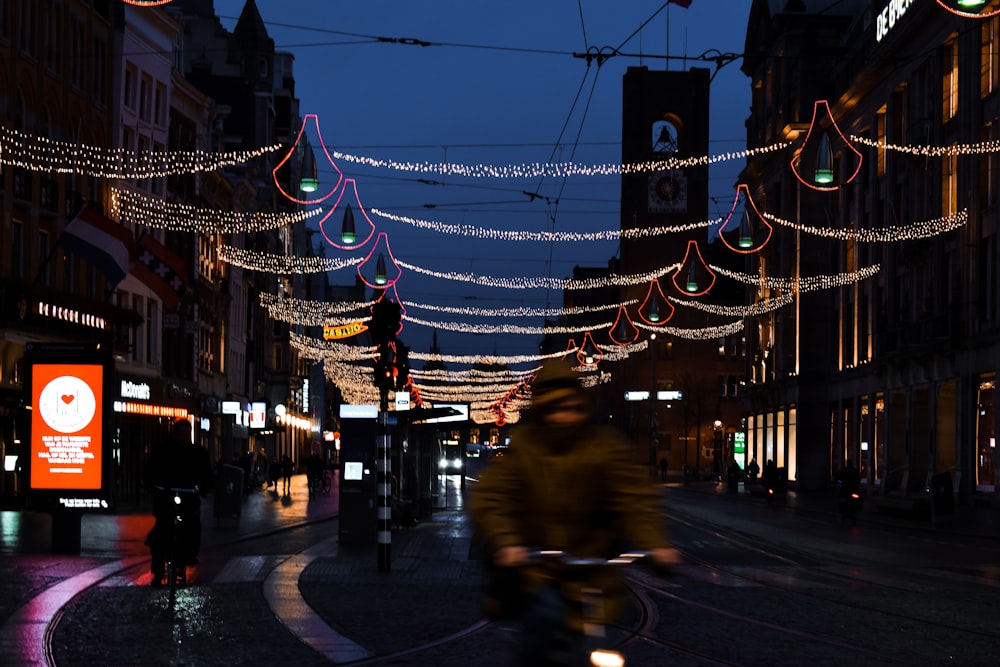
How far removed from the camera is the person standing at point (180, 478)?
16438 millimetres

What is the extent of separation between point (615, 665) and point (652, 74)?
11134cm

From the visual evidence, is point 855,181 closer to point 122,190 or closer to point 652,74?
point 122,190

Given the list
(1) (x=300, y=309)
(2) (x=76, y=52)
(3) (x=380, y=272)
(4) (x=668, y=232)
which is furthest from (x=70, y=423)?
(4) (x=668, y=232)

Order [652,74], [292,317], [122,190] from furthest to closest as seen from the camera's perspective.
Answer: [652,74], [292,317], [122,190]

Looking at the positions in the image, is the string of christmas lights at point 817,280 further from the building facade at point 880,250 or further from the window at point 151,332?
the window at point 151,332

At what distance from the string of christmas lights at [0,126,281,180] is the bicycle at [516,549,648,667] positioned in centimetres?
3039

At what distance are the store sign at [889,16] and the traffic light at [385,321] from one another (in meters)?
38.9

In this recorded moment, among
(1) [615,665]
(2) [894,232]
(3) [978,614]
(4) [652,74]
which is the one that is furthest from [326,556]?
(4) [652,74]

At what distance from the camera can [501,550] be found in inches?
275

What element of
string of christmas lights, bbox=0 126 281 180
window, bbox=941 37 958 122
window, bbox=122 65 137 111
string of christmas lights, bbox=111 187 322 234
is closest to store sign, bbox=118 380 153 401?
string of christmas lights, bbox=111 187 322 234

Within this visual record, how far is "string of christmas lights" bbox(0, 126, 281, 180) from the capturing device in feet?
129

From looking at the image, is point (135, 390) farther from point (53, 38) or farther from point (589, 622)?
point (589, 622)

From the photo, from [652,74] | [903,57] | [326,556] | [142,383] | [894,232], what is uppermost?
[652,74]

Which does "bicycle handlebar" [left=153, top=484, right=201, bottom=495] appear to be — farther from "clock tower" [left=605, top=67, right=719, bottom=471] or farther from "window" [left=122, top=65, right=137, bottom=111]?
"clock tower" [left=605, top=67, right=719, bottom=471]
